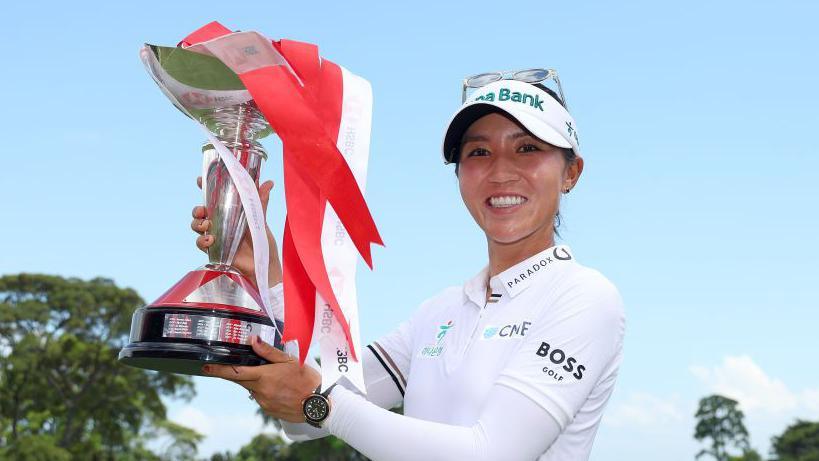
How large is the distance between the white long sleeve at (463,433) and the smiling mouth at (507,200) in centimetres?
69

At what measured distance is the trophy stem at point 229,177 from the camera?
124 inches

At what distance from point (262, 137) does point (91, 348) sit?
30.3m

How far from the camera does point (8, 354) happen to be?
31.3m

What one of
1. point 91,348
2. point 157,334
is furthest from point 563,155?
point 91,348

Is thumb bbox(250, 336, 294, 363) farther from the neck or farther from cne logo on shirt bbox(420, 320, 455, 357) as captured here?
the neck

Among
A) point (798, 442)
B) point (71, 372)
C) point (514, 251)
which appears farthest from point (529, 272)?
point (798, 442)

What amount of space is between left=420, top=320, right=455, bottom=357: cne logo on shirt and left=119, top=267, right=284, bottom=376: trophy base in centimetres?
51

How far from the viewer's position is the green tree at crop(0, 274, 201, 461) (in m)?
31.4

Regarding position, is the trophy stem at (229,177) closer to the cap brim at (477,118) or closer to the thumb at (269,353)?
the thumb at (269,353)

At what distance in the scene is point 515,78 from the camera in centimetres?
329

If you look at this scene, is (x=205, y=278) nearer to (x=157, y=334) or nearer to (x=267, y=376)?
(x=157, y=334)

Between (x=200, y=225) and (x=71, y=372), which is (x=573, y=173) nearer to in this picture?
(x=200, y=225)

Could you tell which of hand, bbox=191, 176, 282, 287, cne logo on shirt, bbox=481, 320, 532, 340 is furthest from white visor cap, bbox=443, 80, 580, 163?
hand, bbox=191, 176, 282, 287

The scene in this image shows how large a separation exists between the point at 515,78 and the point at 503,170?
0.42 m
